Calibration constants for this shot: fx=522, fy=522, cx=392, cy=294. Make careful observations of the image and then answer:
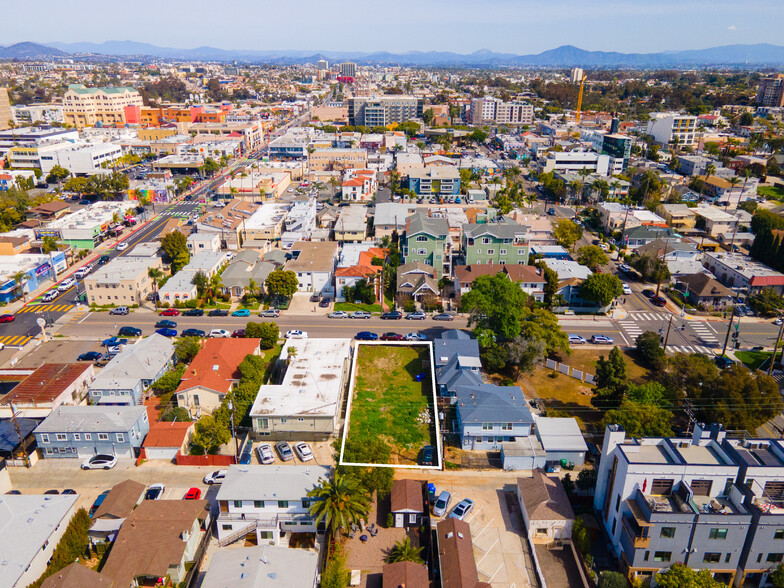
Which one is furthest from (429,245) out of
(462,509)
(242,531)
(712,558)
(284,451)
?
(712,558)

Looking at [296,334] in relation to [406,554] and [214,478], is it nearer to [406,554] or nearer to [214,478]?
[214,478]

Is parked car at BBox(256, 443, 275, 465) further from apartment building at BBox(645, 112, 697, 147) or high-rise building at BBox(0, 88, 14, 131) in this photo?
high-rise building at BBox(0, 88, 14, 131)

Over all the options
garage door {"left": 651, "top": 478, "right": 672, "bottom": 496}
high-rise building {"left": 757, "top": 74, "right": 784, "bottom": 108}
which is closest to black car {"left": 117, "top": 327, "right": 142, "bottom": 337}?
garage door {"left": 651, "top": 478, "right": 672, "bottom": 496}

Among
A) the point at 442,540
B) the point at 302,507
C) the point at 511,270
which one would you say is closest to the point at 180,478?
the point at 302,507

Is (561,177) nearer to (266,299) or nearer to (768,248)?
(768,248)

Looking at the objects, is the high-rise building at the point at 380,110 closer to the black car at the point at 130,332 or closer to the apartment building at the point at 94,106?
the apartment building at the point at 94,106

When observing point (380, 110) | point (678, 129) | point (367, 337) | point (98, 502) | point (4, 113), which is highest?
point (380, 110)
